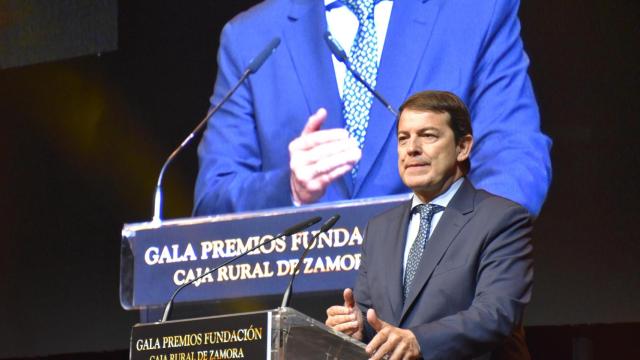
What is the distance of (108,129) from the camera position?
220 inches

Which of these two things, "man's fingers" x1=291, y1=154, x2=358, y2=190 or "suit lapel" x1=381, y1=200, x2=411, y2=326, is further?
"man's fingers" x1=291, y1=154, x2=358, y2=190

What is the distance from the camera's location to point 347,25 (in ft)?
15.9

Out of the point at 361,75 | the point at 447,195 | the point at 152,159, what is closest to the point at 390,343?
the point at 447,195

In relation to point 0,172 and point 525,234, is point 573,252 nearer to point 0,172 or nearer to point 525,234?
point 525,234

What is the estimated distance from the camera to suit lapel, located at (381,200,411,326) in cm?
282

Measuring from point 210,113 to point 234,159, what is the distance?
30 cm

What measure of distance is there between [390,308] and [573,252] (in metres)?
1.72

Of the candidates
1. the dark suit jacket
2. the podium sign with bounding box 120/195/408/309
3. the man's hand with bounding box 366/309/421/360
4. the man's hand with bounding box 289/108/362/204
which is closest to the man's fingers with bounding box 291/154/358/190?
the man's hand with bounding box 289/108/362/204

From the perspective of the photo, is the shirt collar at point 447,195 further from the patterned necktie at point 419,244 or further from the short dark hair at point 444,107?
the short dark hair at point 444,107

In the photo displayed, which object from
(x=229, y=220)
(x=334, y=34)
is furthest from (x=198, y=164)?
(x=334, y=34)

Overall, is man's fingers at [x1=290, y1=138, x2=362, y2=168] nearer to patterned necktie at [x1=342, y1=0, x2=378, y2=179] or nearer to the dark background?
patterned necktie at [x1=342, y1=0, x2=378, y2=179]

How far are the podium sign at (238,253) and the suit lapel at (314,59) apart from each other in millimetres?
205

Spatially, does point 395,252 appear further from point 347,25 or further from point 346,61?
point 347,25

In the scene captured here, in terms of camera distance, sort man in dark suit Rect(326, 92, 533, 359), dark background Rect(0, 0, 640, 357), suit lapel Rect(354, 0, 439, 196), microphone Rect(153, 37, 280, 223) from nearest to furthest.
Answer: man in dark suit Rect(326, 92, 533, 359), dark background Rect(0, 0, 640, 357), suit lapel Rect(354, 0, 439, 196), microphone Rect(153, 37, 280, 223)
